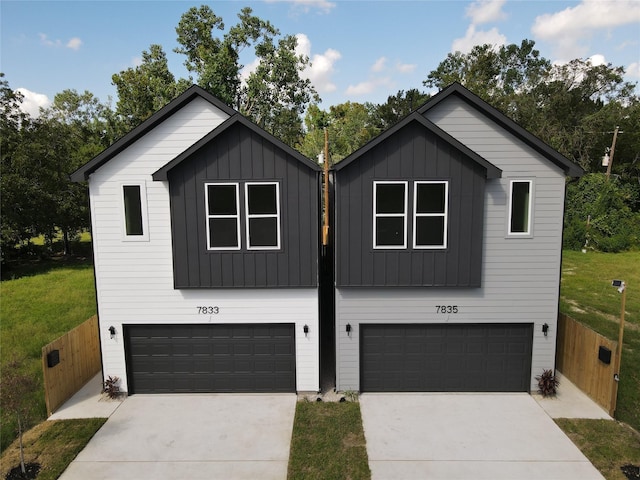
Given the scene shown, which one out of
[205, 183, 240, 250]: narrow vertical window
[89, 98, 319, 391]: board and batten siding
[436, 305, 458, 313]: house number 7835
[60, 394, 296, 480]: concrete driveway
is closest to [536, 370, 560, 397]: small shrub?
[436, 305, 458, 313]: house number 7835

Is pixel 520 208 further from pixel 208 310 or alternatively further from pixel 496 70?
pixel 496 70

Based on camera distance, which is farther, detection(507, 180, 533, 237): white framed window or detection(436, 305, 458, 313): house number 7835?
detection(436, 305, 458, 313): house number 7835

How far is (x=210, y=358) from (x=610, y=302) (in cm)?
1696

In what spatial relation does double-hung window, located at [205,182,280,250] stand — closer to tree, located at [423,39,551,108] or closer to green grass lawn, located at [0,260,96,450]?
green grass lawn, located at [0,260,96,450]

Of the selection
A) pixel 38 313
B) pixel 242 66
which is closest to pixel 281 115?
pixel 242 66

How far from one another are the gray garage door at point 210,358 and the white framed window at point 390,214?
10.4 ft

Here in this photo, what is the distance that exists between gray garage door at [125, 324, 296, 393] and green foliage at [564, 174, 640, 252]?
1088 inches

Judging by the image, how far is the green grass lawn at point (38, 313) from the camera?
38.0 feet

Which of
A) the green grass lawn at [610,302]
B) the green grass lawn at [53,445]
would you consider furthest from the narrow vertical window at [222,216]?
the green grass lawn at [610,302]

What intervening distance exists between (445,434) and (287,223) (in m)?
5.67

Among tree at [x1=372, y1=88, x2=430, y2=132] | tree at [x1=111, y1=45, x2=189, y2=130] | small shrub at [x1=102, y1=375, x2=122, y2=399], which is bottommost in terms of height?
small shrub at [x1=102, y1=375, x2=122, y2=399]

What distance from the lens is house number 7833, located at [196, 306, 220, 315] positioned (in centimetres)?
1017

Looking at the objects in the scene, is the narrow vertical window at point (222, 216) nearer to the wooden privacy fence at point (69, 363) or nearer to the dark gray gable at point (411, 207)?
the dark gray gable at point (411, 207)

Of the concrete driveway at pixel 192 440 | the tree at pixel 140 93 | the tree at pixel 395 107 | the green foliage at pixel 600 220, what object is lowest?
the concrete driveway at pixel 192 440
